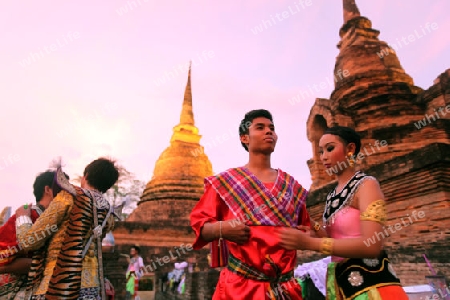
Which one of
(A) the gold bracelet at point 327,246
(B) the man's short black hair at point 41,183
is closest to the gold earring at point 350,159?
(A) the gold bracelet at point 327,246

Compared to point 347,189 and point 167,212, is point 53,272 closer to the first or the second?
point 347,189

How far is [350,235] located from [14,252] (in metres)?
2.48

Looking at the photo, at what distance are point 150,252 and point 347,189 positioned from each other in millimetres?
17533

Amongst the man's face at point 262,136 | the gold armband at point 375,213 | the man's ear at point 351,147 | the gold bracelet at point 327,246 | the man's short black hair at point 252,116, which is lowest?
the gold bracelet at point 327,246

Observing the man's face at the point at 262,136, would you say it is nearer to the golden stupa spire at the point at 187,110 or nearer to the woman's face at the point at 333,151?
the woman's face at the point at 333,151

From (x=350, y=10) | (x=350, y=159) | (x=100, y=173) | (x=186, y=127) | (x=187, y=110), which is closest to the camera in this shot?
(x=350, y=159)

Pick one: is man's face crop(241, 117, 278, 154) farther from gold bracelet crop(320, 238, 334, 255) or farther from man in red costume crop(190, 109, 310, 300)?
gold bracelet crop(320, 238, 334, 255)

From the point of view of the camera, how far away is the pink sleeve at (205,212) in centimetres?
213

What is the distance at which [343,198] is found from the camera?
87.0 inches

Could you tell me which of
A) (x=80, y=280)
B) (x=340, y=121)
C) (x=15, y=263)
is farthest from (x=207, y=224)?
(x=340, y=121)

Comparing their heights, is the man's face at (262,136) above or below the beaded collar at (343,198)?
above

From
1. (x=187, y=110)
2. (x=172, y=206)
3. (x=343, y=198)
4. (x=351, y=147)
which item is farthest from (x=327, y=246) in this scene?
(x=187, y=110)

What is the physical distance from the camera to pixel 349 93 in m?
13.7

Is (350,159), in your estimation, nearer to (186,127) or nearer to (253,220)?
(253,220)
